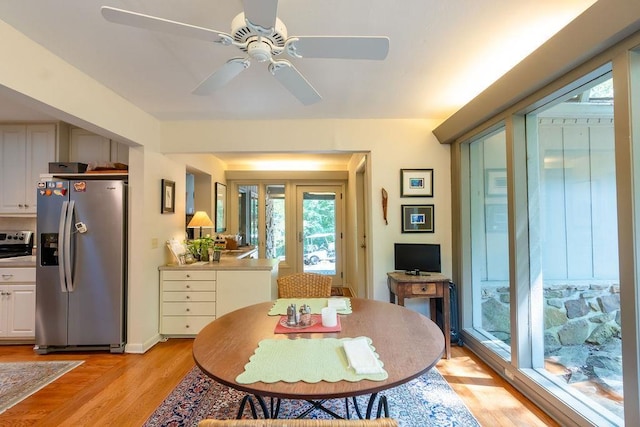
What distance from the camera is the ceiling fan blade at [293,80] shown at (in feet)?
5.00

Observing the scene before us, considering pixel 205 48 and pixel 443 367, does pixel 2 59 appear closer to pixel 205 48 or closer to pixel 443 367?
pixel 205 48

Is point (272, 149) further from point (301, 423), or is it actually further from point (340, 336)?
point (301, 423)

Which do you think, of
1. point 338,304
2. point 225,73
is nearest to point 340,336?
point 338,304

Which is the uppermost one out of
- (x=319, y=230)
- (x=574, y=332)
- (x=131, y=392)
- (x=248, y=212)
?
(x=248, y=212)

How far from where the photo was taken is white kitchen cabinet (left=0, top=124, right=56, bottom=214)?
3.38m

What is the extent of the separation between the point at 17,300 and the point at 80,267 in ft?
2.85

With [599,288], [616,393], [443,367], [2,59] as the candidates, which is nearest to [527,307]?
[599,288]

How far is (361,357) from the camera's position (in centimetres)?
120

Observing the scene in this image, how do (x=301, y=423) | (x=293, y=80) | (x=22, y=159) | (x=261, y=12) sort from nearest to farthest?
(x=301, y=423), (x=261, y=12), (x=293, y=80), (x=22, y=159)

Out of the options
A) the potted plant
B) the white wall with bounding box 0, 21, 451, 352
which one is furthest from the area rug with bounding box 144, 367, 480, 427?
the potted plant

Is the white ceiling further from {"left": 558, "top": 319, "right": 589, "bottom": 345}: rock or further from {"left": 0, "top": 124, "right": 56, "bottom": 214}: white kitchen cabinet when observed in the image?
{"left": 558, "top": 319, "right": 589, "bottom": 345}: rock

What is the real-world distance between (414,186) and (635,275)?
2.01 m

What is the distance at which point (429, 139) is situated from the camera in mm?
3281

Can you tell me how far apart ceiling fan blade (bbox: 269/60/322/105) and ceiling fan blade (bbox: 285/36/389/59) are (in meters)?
0.12
